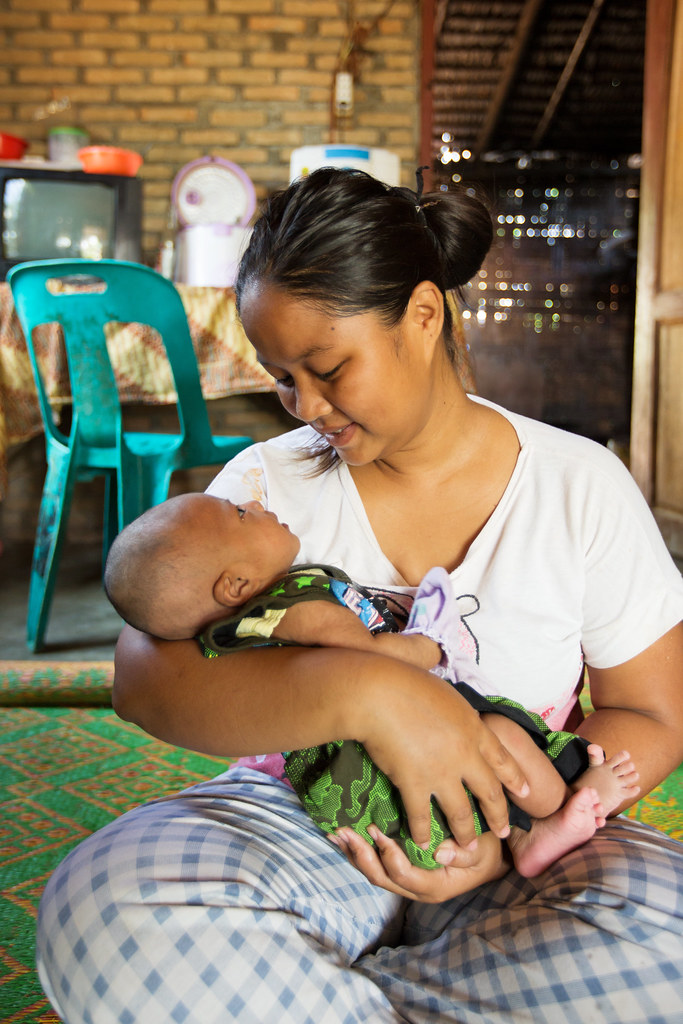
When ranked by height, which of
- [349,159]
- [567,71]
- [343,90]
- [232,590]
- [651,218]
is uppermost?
[567,71]

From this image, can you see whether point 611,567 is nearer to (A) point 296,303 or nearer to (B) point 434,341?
(B) point 434,341

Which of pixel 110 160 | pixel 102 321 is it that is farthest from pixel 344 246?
pixel 110 160

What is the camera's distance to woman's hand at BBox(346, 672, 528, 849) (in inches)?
36.4

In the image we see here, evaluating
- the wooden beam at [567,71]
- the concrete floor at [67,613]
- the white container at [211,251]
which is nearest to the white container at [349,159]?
the white container at [211,251]

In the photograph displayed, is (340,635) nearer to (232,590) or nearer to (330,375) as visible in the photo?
(232,590)

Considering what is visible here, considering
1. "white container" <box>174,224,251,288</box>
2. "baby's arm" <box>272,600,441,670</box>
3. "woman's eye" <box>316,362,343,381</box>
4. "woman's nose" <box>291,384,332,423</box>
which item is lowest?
"baby's arm" <box>272,600,441,670</box>

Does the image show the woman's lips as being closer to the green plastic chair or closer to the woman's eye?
the woman's eye

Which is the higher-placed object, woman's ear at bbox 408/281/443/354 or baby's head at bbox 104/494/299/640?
woman's ear at bbox 408/281/443/354

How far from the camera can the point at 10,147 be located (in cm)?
439

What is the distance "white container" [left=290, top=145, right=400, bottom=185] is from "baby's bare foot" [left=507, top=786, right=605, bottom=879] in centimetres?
364

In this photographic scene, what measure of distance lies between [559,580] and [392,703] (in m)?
0.34

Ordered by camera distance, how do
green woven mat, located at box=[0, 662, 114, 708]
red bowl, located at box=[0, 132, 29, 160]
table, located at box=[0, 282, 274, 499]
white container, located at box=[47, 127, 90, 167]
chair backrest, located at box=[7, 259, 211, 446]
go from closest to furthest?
green woven mat, located at box=[0, 662, 114, 708]
chair backrest, located at box=[7, 259, 211, 446]
table, located at box=[0, 282, 274, 499]
red bowl, located at box=[0, 132, 29, 160]
white container, located at box=[47, 127, 90, 167]

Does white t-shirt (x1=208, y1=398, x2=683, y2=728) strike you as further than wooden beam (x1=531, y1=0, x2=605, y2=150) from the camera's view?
No

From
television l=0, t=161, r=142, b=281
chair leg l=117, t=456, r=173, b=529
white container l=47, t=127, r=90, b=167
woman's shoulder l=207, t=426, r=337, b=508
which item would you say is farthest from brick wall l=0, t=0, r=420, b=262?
woman's shoulder l=207, t=426, r=337, b=508
